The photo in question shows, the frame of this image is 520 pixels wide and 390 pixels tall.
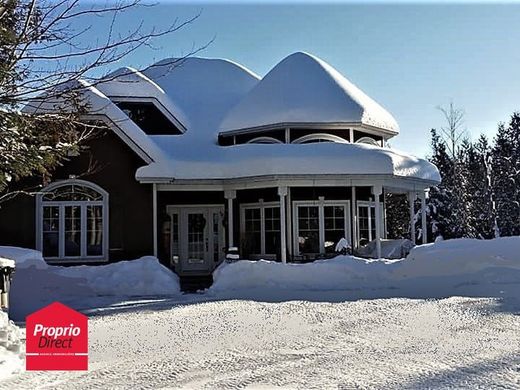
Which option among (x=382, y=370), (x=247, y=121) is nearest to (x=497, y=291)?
(x=382, y=370)

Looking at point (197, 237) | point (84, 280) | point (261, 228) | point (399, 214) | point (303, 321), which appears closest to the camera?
point (303, 321)

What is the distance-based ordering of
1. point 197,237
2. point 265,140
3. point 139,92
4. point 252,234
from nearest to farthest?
point 252,234 < point 197,237 < point 265,140 < point 139,92

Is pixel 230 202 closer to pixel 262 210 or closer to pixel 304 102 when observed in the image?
pixel 262 210

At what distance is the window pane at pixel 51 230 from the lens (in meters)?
14.8

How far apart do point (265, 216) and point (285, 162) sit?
2572 millimetres

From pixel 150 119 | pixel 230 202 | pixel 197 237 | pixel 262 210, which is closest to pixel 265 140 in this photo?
pixel 262 210

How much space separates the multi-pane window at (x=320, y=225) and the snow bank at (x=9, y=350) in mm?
10178

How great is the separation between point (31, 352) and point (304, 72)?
1452cm

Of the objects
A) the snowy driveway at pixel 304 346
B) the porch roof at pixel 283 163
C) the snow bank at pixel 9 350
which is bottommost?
the snowy driveway at pixel 304 346

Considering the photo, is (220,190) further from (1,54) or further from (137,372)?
(137,372)

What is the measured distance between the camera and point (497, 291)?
37.7 feet

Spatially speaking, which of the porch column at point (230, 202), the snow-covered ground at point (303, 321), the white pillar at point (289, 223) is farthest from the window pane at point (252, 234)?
the snow-covered ground at point (303, 321)

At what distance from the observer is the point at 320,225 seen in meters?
16.1

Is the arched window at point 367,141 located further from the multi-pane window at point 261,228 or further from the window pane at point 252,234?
the window pane at point 252,234
